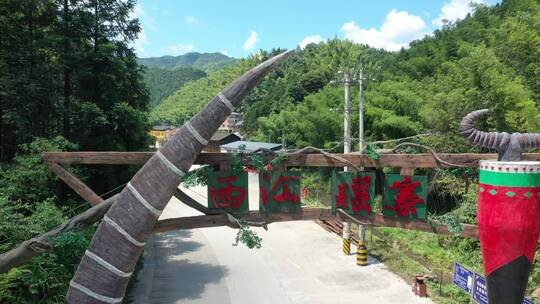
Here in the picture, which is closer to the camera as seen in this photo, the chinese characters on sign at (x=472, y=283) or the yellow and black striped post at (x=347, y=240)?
the chinese characters on sign at (x=472, y=283)

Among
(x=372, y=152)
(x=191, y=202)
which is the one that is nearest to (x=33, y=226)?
(x=191, y=202)

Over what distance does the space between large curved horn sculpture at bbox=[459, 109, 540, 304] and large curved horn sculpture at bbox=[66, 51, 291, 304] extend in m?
2.61

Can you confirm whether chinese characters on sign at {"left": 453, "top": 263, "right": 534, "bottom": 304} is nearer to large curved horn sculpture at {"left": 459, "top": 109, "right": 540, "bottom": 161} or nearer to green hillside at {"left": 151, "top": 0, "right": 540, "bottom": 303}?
green hillside at {"left": 151, "top": 0, "right": 540, "bottom": 303}

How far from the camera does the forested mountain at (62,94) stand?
26.6ft

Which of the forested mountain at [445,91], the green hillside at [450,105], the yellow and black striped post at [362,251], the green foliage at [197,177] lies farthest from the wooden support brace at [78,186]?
the forested mountain at [445,91]

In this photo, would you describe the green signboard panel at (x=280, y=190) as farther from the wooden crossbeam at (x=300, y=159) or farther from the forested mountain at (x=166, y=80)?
the forested mountain at (x=166, y=80)

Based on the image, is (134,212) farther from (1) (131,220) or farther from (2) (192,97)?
(2) (192,97)

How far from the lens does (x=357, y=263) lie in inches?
508

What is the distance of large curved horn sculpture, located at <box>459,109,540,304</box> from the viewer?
3467 mm

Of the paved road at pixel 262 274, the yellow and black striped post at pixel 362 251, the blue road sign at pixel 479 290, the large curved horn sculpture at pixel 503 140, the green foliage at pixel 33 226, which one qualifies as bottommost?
the paved road at pixel 262 274

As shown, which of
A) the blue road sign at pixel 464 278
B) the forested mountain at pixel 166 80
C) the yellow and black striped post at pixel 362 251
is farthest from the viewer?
the forested mountain at pixel 166 80

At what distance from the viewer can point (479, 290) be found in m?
7.14

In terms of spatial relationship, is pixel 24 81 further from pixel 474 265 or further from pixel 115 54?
pixel 474 265

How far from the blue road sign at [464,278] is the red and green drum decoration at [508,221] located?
14.0 feet
